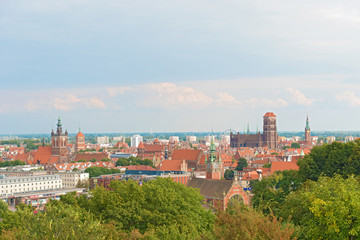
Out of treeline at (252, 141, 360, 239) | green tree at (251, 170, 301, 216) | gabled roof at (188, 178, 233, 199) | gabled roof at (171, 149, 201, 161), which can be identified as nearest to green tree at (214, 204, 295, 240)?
treeline at (252, 141, 360, 239)

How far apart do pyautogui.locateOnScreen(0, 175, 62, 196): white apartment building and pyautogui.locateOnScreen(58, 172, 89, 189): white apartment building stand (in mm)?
3430

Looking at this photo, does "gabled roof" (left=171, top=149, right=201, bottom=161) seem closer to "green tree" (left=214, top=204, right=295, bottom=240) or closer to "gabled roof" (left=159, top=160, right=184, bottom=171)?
"gabled roof" (left=159, top=160, right=184, bottom=171)

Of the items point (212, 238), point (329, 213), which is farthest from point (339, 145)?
point (212, 238)

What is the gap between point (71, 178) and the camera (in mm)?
112875

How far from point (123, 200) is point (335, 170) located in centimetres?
2537

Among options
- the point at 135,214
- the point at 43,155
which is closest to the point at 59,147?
the point at 43,155

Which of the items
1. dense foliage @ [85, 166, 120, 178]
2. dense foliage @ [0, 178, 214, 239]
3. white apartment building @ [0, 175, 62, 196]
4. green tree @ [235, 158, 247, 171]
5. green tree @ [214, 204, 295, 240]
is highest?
green tree @ [214, 204, 295, 240]

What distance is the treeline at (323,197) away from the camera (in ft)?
78.2

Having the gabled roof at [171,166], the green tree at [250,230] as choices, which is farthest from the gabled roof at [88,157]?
the green tree at [250,230]

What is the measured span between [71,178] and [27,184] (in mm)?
13129

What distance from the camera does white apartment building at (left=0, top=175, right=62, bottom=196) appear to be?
9781 cm

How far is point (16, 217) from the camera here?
36.4 metres

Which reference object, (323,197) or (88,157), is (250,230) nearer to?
(323,197)

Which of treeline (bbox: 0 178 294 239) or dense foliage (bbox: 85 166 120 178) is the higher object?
treeline (bbox: 0 178 294 239)
